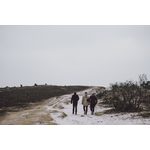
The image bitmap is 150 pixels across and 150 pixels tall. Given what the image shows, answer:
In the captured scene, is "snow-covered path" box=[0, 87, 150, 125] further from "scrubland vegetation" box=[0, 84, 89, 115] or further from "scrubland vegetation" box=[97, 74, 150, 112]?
"scrubland vegetation" box=[0, 84, 89, 115]

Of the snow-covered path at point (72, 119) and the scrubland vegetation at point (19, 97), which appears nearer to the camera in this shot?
the snow-covered path at point (72, 119)

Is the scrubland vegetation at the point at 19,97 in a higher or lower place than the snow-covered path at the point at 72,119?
lower

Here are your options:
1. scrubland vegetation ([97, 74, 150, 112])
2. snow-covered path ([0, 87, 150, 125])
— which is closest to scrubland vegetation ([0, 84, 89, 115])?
snow-covered path ([0, 87, 150, 125])

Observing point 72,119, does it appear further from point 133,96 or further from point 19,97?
point 19,97

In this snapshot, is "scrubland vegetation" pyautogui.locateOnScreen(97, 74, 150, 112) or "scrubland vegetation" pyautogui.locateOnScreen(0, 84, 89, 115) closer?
"scrubland vegetation" pyautogui.locateOnScreen(97, 74, 150, 112)

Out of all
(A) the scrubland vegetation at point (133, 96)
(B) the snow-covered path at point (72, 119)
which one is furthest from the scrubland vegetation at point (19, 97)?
(A) the scrubland vegetation at point (133, 96)

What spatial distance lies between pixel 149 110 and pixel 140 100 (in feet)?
3.09

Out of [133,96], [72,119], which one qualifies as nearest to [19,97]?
[72,119]

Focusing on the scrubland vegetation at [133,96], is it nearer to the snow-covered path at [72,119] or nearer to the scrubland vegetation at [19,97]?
the snow-covered path at [72,119]

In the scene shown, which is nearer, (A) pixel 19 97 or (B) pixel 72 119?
(B) pixel 72 119

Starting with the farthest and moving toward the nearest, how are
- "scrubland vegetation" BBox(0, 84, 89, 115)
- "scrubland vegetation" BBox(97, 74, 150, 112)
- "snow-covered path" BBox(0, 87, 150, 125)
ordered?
1. "scrubland vegetation" BBox(0, 84, 89, 115)
2. "scrubland vegetation" BBox(97, 74, 150, 112)
3. "snow-covered path" BBox(0, 87, 150, 125)

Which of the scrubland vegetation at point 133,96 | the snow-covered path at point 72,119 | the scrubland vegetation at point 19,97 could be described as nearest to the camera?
the snow-covered path at point 72,119

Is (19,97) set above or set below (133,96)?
below

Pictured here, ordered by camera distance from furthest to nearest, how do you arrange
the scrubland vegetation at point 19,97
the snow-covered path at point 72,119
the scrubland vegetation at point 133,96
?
the scrubland vegetation at point 19,97 < the scrubland vegetation at point 133,96 < the snow-covered path at point 72,119
